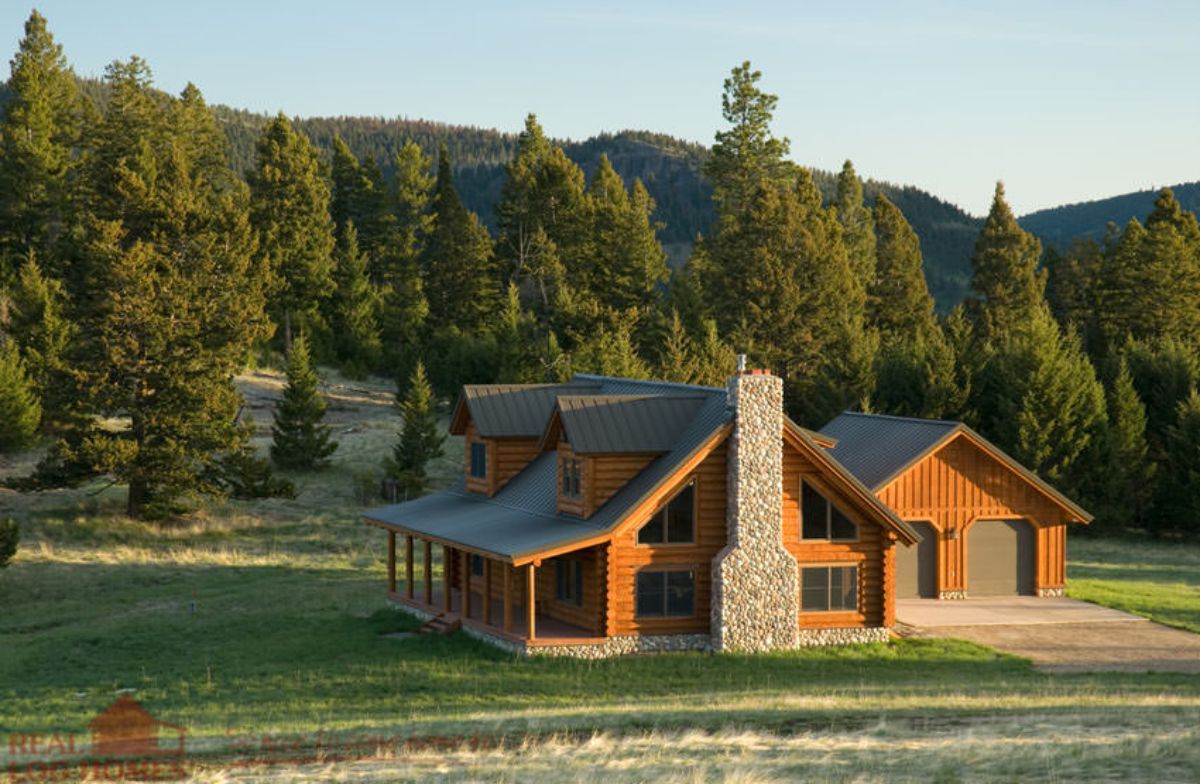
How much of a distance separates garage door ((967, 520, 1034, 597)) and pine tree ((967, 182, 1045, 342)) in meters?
42.2

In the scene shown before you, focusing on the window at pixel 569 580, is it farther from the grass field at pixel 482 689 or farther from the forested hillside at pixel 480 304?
the forested hillside at pixel 480 304

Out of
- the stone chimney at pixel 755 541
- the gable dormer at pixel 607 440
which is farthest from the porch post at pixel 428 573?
the stone chimney at pixel 755 541

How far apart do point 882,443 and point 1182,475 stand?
2311 centimetres

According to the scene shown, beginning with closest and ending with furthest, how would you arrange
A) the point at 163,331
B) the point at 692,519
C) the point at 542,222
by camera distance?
the point at 692,519 → the point at 163,331 → the point at 542,222

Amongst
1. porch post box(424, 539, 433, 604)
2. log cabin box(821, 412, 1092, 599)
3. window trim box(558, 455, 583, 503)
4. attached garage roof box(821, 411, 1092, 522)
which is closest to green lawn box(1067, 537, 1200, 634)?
log cabin box(821, 412, 1092, 599)

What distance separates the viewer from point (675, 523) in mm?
33188

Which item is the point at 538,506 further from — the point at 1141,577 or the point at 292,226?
the point at 292,226

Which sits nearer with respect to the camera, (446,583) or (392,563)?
(446,583)

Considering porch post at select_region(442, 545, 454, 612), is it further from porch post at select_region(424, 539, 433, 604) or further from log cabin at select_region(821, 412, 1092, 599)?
log cabin at select_region(821, 412, 1092, 599)

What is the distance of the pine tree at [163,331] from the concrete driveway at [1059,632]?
27.9m

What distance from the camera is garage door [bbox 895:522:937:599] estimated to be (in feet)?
136

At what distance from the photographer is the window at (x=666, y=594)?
108 ft

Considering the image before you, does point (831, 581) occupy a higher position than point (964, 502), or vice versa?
point (964, 502)

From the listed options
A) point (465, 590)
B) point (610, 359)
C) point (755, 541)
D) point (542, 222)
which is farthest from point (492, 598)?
point (542, 222)
